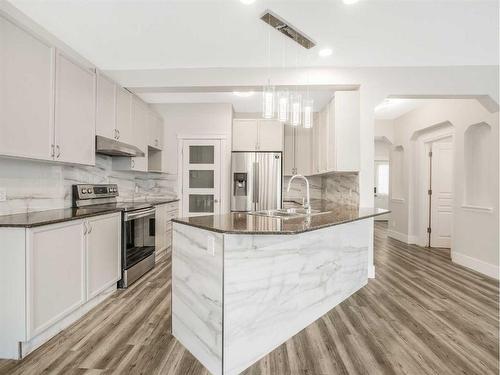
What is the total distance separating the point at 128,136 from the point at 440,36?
3840 mm

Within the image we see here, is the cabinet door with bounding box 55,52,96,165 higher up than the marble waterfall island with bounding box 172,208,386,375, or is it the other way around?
the cabinet door with bounding box 55,52,96,165

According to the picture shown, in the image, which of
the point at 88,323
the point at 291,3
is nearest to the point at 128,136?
the point at 88,323

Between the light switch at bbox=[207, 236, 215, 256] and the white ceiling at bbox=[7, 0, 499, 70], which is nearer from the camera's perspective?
the light switch at bbox=[207, 236, 215, 256]

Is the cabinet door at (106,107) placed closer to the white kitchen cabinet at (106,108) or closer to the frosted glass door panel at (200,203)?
the white kitchen cabinet at (106,108)

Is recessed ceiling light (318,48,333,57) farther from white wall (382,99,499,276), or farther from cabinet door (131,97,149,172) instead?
cabinet door (131,97,149,172)

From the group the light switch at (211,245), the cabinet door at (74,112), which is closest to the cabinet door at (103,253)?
the cabinet door at (74,112)

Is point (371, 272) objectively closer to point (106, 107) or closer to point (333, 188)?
point (333, 188)

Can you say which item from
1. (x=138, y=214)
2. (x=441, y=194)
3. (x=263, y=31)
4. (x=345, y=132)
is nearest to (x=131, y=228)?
(x=138, y=214)

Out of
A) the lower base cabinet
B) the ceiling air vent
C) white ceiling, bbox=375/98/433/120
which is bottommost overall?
the lower base cabinet

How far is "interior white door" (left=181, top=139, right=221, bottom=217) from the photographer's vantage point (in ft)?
16.0

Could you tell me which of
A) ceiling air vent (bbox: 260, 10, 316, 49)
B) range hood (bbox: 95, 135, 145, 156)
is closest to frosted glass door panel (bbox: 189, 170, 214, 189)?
range hood (bbox: 95, 135, 145, 156)

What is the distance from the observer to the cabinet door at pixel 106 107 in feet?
9.99

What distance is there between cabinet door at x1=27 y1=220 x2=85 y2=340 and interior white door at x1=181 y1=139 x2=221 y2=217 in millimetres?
2601

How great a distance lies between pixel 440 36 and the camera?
8.73 feet
